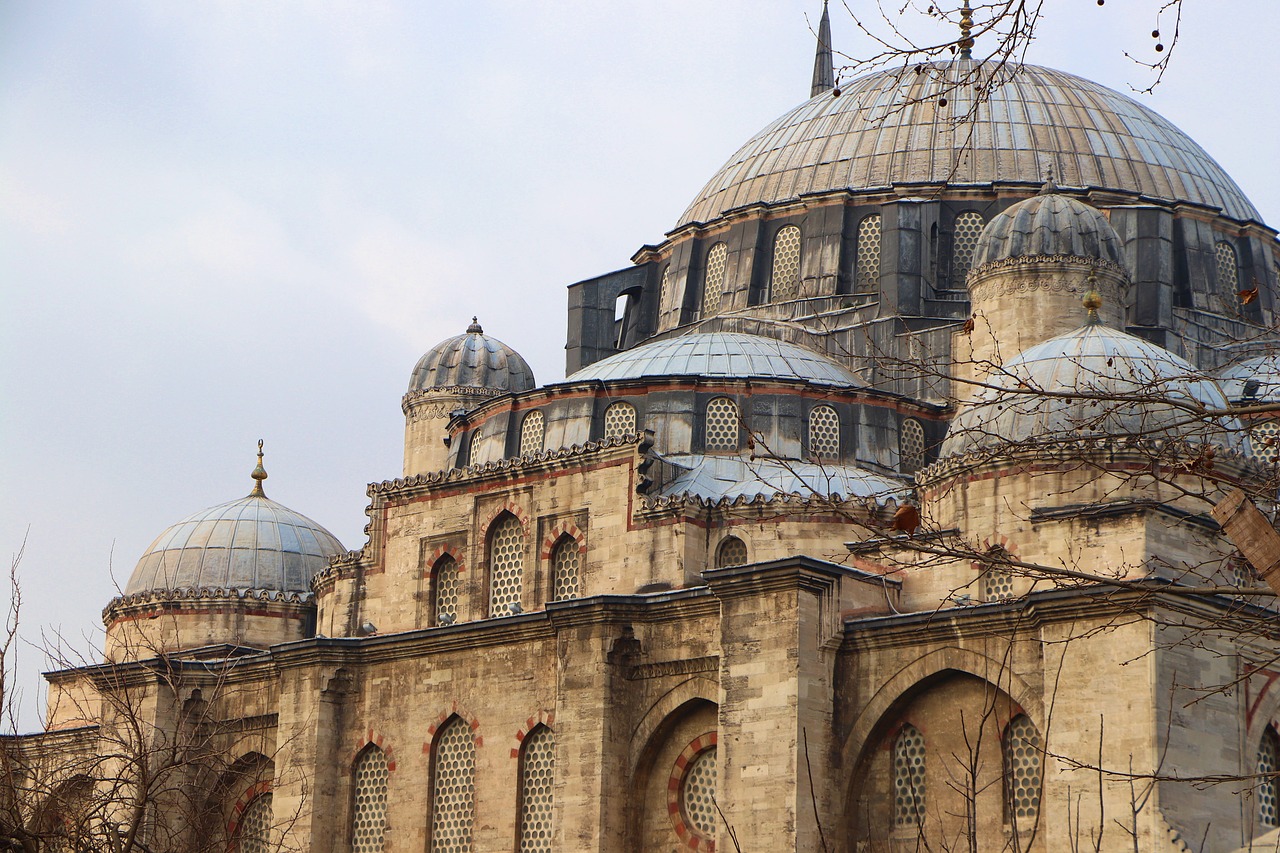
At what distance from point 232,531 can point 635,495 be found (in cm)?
1295

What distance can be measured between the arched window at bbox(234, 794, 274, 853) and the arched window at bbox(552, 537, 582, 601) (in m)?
6.03

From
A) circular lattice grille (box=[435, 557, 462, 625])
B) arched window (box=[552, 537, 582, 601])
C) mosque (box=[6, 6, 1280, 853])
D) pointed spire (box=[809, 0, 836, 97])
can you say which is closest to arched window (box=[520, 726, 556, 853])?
mosque (box=[6, 6, 1280, 853])

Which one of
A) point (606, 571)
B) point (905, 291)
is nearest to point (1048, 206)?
point (905, 291)

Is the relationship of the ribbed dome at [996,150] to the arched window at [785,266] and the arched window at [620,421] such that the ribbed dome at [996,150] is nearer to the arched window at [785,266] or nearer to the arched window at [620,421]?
the arched window at [785,266]

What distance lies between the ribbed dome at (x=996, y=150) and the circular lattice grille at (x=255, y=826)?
1587 cm

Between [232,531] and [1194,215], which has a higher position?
[1194,215]

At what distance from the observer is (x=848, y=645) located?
26.1m

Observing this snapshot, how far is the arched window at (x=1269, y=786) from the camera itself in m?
23.9

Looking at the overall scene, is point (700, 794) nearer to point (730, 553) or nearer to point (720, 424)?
point (730, 553)

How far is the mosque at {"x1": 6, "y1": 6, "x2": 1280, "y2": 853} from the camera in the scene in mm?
23328

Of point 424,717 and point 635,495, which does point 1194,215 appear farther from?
point 424,717

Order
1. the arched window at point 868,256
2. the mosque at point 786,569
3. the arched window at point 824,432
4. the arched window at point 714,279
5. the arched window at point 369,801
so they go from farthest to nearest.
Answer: the arched window at point 714,279 < the arched window at point 868,256 < the arched window at point 824,432 < the arched window at point 369,801 < the mosque at point 786,569

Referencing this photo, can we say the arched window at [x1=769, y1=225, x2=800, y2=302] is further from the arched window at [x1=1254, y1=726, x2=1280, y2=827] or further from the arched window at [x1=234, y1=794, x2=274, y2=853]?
the arched window at [x1=1254, y1=726, x2=1280, y2=827]

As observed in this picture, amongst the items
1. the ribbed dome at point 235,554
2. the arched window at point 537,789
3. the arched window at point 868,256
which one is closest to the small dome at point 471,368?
the ribbed dome at point 235,554
